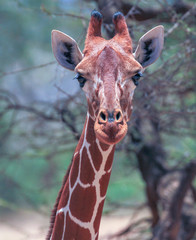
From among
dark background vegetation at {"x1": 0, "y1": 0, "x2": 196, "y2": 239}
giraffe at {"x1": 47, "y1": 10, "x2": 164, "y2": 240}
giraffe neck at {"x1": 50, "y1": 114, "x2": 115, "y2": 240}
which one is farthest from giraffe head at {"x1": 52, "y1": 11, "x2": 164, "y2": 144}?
dark background vegetation at {"x1": 0, "y1": 0, "x2": 196, "y2": 239}

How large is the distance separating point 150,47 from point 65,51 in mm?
628

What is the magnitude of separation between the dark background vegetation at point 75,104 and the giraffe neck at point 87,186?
3.06ft

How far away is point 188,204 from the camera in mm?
5582

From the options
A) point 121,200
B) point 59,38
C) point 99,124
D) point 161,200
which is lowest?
point 99,124

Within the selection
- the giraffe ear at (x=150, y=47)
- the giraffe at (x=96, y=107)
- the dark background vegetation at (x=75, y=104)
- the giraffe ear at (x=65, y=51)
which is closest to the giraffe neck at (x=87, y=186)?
the giraffe at (x=96, y=107)

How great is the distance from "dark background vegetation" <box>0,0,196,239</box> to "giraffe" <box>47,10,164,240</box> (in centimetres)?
80

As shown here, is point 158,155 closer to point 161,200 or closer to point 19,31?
point 161,200

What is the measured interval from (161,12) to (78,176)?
2.73 m

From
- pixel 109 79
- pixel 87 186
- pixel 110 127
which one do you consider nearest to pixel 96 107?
pixel 109 79

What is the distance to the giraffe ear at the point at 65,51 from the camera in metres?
2.59

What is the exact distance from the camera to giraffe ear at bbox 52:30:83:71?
2588 millimetres

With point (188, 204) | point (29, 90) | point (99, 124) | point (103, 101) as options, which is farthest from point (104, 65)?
point (29, 90)

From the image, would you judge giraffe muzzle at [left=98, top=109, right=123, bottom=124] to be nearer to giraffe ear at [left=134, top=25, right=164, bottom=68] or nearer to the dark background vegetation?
giraffe ear at [left=134, top=25, right=164, bottom=68]

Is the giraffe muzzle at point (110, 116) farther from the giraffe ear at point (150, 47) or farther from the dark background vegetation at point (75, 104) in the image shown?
the dark background vegetation at point (75, 104)
